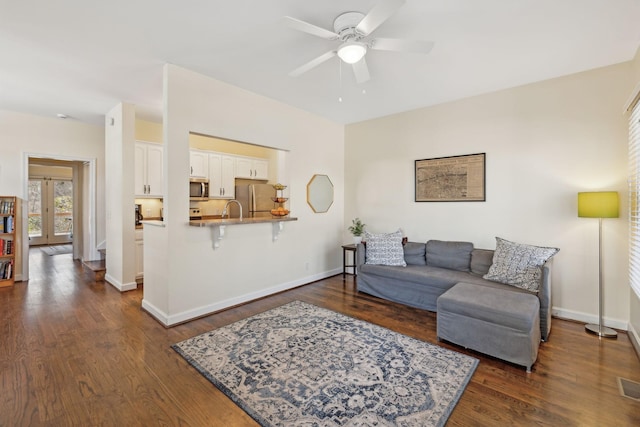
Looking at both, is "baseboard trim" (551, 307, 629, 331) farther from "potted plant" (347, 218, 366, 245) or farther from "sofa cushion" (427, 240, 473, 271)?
"potted plant" (347, 218, 366, 245)

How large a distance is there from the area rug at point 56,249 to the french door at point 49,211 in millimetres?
516

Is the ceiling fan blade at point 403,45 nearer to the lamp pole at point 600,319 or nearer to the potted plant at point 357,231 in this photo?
the lamp pole at point 600,319

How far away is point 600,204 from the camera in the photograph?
283cm

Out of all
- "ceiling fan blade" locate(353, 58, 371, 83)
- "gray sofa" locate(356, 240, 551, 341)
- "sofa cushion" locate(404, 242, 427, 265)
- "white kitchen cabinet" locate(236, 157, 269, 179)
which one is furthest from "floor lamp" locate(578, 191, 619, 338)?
"white kitchen cabinet" locate(236, 157, 269, 179)

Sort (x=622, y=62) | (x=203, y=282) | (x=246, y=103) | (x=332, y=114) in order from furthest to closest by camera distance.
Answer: (x=332, y=114) → (x=246, y=103) → (x=203, y=282) → (x=622, y=62)

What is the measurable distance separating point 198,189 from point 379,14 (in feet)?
13.9

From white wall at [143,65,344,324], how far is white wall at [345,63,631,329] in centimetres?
165

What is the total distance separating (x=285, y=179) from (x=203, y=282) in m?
1.92

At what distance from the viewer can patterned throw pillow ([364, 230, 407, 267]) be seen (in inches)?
161

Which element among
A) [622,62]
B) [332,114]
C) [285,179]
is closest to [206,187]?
[285,179]

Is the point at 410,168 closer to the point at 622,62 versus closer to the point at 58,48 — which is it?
the point at 622,62

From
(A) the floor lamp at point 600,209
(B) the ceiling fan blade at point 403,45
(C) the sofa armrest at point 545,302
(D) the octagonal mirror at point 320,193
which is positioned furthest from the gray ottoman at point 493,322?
(D) the octagonal mirror at point 320,193

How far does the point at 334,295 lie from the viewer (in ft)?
13.7

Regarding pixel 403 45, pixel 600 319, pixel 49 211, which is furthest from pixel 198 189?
pixel 49 211
